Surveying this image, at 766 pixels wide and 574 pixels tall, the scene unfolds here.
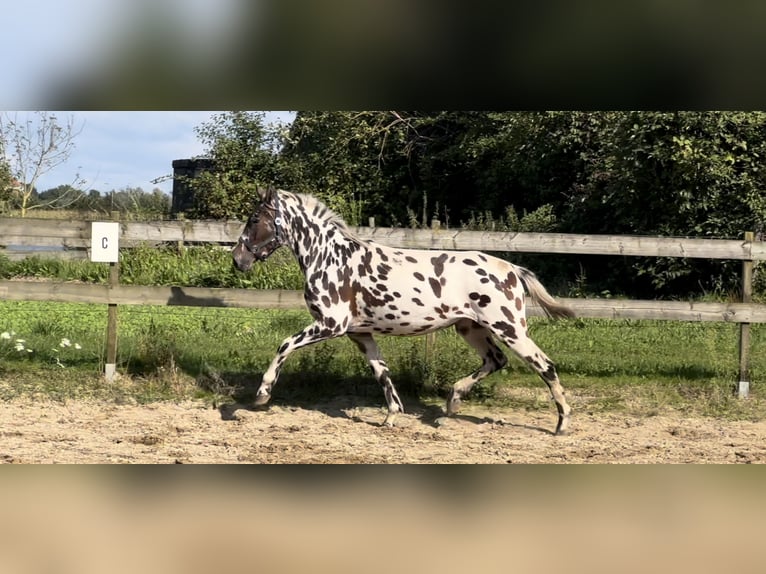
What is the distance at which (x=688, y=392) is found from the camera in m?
6.68

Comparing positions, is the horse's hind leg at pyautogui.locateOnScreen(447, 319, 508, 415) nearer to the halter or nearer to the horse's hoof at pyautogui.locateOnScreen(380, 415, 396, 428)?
the horse's hoof at pyautogui.locateOnScreen(380, 415, 396, 428)

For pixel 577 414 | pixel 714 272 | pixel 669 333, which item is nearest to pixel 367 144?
pixel 714 272

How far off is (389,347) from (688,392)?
2.94 meters

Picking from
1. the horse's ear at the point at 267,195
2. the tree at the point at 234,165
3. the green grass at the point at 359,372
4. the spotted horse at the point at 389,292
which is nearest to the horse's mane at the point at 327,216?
the spotted horse at the point at 389,292

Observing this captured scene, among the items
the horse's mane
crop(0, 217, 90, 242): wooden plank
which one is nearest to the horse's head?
the horse's mane

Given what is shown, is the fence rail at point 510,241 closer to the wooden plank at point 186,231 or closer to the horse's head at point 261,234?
the wooden plank at point 186,231

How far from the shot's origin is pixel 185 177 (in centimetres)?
1947

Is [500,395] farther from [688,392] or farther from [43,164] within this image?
[43,164]

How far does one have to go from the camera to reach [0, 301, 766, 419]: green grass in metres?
6.44

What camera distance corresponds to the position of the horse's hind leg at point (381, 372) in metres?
5.78

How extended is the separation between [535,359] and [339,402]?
177cm

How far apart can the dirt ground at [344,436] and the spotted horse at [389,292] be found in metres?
0.29

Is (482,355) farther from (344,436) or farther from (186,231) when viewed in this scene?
(186,231)

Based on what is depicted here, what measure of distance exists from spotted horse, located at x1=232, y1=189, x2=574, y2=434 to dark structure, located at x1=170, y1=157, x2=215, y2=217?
560 inches
